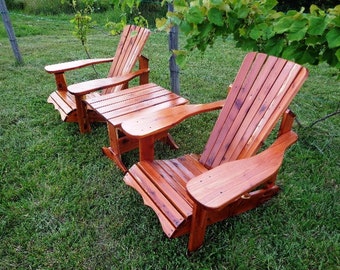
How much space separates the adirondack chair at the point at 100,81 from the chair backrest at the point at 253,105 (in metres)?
1.10

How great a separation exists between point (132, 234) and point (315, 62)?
1.55m

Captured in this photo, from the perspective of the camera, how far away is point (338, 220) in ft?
6.23

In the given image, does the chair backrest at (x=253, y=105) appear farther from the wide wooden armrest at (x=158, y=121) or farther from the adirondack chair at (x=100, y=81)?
the adirondack chair at (x=100, y=81)

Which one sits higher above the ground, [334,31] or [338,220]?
[334,31]

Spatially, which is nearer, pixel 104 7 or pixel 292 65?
pixel 292 65

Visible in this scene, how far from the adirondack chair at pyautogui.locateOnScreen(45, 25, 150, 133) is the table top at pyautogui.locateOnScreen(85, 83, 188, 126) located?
179mm

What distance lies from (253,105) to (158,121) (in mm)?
619

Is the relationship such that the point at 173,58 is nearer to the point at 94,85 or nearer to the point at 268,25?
the point at 94,85

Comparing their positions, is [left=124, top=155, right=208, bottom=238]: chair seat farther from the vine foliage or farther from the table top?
the vine foliage

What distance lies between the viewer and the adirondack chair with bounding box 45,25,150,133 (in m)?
2.63

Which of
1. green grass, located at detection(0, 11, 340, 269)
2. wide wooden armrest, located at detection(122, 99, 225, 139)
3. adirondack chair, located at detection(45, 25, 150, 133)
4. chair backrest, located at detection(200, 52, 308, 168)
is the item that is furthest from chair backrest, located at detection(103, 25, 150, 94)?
chair backrest, located at detection(200, 52, 308, 168)

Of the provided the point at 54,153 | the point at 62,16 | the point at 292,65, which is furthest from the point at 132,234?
the point at 62,16

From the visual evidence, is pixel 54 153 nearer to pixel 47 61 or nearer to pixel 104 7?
pixel 47 61

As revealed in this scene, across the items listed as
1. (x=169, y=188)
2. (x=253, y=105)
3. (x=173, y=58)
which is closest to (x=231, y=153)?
(x=253, y=105)
